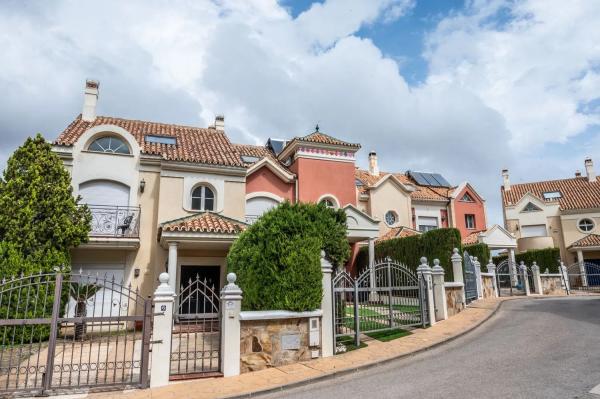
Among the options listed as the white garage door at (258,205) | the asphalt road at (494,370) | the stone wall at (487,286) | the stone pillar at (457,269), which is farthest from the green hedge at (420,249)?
the white garage door at (258,205)

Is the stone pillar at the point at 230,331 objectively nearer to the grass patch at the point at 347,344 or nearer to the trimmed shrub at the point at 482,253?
the grass patch at the point at 347,344

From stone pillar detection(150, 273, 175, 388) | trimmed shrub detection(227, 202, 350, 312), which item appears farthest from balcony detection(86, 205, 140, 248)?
stone pillar detection(150, 273, 175, 388)

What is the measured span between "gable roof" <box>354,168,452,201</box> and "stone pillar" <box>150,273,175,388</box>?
18.2 m

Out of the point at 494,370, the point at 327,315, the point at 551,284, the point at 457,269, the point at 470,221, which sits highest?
the point at 470,221

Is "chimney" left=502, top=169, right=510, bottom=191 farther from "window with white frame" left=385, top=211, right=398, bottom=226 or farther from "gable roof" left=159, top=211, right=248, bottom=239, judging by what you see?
"gable roof" left=159, top=211, right=248, bottom=239

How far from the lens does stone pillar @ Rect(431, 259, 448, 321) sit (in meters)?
12.2

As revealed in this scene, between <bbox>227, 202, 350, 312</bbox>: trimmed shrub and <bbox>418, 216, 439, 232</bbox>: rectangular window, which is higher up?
<bbox>418, 216, 439, 232</bbox>: rectangular window

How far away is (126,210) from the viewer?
1555 centimetres

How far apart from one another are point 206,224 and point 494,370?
34.9ft

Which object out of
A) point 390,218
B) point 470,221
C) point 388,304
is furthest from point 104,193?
point 470,221

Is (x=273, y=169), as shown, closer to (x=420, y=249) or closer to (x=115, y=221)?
(x=115, y=221)

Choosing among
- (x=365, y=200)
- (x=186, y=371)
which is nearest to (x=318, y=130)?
(x=365, y=200)

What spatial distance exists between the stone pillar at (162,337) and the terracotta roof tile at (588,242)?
105ft

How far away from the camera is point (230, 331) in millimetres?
7918
